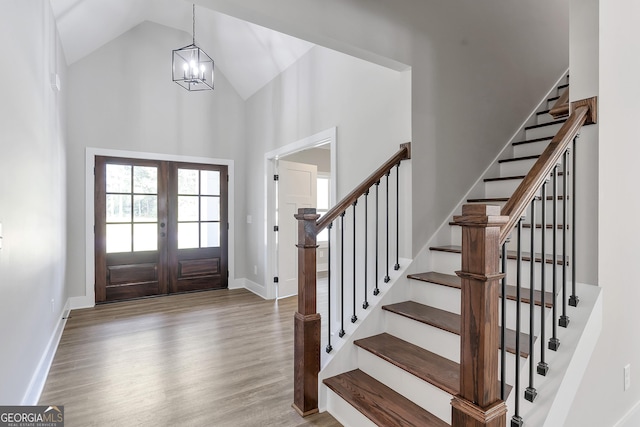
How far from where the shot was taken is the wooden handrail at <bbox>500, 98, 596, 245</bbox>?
1.25m

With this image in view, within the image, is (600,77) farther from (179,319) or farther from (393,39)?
(179,319)

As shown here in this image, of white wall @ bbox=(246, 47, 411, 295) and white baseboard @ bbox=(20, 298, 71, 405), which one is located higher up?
white wall @ bbox=(246, 47, 411, 295)

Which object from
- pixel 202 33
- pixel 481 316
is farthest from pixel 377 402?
pixel 202 33

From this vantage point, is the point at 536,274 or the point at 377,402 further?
the point at 536,274

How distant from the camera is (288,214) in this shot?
199 inches

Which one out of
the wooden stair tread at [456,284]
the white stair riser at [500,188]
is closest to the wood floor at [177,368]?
the wooden stair tread at [456,284]

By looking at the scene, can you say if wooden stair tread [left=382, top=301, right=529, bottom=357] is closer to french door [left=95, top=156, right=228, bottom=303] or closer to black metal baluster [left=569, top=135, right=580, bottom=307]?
black metal baluster [left=569, top=135, right=580, bottom=307]

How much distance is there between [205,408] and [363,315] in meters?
1.20

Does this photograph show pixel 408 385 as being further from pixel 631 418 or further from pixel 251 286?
pixel 251 286

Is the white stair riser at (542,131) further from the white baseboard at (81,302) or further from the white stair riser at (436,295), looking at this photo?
the white baseboard at (81,302)

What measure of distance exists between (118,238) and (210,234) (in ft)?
4.24

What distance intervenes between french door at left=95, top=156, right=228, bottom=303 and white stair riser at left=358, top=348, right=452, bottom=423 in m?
3.82

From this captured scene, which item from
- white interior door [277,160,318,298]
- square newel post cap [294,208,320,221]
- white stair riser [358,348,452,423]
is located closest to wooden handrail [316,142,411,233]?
square newel post cap [294,208,320,221]

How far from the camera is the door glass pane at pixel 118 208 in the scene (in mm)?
4746
